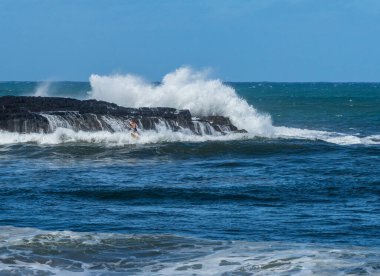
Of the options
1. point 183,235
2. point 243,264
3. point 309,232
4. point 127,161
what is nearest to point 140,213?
point 183,235

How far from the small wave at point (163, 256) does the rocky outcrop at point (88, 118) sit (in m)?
18.1

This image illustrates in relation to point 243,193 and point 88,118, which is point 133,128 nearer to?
point 88,118

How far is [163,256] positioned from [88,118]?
2047 cm

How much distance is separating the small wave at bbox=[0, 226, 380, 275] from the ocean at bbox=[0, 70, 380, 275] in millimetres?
17

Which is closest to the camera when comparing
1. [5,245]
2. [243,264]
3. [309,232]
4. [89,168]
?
[243,264]

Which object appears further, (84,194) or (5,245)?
(84,194)

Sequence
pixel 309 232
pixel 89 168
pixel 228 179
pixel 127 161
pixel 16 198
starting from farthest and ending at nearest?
1. pixel 127 161
2. pixel 89 168
3. pixel 228 179
4. pixel 16 198
5. pixel 309 232

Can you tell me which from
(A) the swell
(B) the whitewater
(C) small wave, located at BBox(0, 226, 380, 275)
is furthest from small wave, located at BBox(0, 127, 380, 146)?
(C) small wave, located at BBox(0, 226, 380, 275)

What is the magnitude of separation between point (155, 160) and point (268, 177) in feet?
17.4

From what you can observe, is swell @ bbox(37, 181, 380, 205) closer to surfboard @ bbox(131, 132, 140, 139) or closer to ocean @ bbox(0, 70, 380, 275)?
ocean @ bbox(0, 70, 380, 275)

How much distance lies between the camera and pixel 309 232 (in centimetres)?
1500

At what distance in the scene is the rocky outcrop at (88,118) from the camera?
32.7m

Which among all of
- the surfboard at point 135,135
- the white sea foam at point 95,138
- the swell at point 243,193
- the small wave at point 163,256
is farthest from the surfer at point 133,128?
the small wave at point 163,256

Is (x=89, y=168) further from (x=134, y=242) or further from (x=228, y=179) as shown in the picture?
(x=134, y=242)
